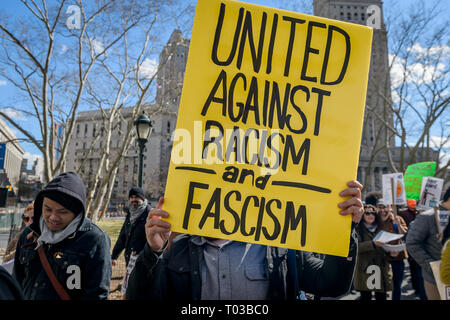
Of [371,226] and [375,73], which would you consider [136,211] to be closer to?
[371,226]

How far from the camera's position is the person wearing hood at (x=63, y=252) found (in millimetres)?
2379

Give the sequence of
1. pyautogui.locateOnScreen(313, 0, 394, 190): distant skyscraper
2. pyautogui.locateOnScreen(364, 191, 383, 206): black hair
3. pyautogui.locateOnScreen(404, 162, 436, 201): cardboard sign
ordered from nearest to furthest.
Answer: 1. pyautogui.locateOnScreen(364, 191, 383, 206): black hair
2. pyautogui.locateOnScreen(404, 162, 436, 201): cardboard sign
3. pyautogui.locateOnScreen(313, 0, 394, 190): distant skyscraper

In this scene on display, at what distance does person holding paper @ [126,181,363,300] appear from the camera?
5.67 ft

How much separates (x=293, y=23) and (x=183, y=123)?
893 mm

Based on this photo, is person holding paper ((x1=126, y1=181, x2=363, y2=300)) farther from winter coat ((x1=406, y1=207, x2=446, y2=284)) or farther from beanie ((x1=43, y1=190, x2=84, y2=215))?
winter coat ((x1=406, y1=207, x2=446, y2=284))

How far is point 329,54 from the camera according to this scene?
1.88 metres

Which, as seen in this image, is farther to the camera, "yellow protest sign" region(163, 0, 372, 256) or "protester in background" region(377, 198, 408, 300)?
"protester in background" region(377, 198, 408, 300)

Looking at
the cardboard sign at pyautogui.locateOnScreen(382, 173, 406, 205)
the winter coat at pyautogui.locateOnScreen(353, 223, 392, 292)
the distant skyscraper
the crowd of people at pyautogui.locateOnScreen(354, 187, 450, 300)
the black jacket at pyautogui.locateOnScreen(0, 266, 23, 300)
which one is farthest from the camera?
the distant skyscraper

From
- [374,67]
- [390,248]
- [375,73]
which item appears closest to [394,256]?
[390,248]

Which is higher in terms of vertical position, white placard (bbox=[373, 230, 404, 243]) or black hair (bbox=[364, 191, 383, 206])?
black hair (bbox=[364, 191, 383, 206])

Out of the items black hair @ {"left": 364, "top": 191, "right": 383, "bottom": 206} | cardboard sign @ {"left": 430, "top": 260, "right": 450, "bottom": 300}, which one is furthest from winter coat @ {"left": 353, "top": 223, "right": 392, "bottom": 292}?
cardboard sign @ {"left": 430, "top": 260, "right": 450, "bottom": 300}

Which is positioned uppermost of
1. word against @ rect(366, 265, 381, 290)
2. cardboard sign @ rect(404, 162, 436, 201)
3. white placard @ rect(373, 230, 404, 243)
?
cardboard sign @ rect(404, 162, 436, 201)

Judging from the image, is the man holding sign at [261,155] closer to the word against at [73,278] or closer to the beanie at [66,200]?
the word against at [73,278]
